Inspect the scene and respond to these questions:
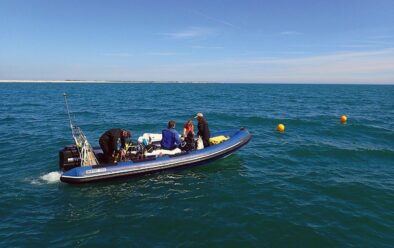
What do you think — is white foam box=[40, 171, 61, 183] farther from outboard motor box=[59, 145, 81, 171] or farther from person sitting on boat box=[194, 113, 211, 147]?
person sitting on boat box=[194, 113, 211, 147]

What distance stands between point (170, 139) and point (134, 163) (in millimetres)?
1700

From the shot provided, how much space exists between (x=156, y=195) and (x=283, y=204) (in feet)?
12.2

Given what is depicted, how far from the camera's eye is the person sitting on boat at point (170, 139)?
10614 mm

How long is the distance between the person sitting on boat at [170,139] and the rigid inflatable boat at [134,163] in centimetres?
36

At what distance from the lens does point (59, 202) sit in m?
8.22

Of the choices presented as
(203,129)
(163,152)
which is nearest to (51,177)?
(163,152)

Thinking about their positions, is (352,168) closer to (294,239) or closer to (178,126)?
(294,239)

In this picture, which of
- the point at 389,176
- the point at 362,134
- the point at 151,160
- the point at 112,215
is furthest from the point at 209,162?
the point at 362,134

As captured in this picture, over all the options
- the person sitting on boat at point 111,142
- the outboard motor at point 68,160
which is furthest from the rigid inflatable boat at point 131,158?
the person sitting on boat at point 111,142

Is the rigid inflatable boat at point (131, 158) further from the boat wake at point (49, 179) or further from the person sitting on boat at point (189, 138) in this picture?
the boat wake at point (49, 179)

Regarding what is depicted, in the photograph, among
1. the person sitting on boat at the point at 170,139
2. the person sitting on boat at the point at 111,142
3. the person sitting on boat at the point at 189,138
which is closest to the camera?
the person sitting on boat at the point at 111,142

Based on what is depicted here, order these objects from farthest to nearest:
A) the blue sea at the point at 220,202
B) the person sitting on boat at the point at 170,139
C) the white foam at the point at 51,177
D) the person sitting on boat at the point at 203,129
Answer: the person sitting on boat at the point at 203,129
the person sitting on boat at the point at 170,139
the white foam at the point at 51,177
the blue sea at the point at 220,202

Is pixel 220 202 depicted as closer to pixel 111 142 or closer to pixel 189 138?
pixel 189 138

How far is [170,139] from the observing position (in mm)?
10758
